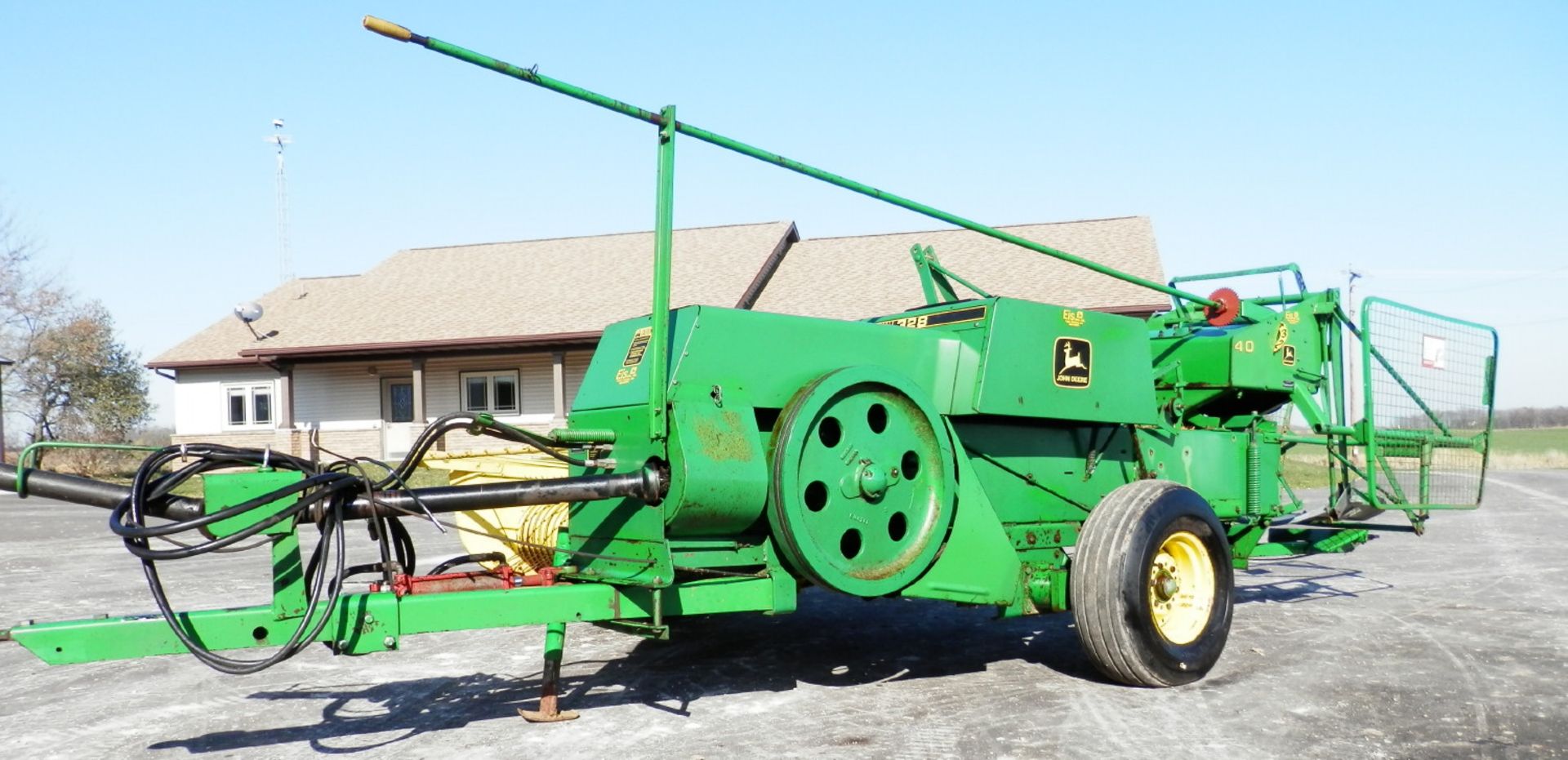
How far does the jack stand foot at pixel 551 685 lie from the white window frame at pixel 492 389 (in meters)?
22.0

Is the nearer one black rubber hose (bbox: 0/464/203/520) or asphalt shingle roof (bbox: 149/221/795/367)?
black rubber hose (bbox: 0/464/203/520)

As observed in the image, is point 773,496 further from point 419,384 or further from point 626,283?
point 419,384

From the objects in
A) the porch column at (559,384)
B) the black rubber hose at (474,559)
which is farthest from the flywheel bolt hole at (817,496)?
the porch column at (559,384)

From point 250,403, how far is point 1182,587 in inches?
1051

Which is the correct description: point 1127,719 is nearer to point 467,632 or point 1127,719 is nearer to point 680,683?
point 680,683

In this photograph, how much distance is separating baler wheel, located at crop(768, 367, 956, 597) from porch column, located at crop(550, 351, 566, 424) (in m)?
19.3

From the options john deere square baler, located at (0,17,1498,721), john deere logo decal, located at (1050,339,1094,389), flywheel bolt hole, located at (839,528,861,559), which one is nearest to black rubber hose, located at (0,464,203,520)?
john deere square baler, located at (0,17,1498,721)

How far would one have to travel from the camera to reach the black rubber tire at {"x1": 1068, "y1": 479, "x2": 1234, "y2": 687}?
5531mm

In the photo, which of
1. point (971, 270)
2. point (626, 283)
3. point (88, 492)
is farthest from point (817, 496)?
point (626, 283)

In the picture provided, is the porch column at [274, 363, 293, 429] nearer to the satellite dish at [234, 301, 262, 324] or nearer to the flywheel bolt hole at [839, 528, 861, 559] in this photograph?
the satellite dish at [234, 301, 262, 324]

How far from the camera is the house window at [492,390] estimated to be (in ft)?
87.6

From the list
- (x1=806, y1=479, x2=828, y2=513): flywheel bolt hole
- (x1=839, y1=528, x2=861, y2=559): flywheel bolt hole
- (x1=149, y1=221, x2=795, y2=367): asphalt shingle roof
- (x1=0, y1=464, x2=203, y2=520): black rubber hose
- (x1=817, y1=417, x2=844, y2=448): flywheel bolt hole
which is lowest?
(x1=839, y1=528, x2=861, y2=559): flywheel bolt hole

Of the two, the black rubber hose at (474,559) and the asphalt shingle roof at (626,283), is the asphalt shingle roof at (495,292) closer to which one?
the asphalt shingle roof at (626,283)

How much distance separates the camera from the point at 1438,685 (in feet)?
18.9
